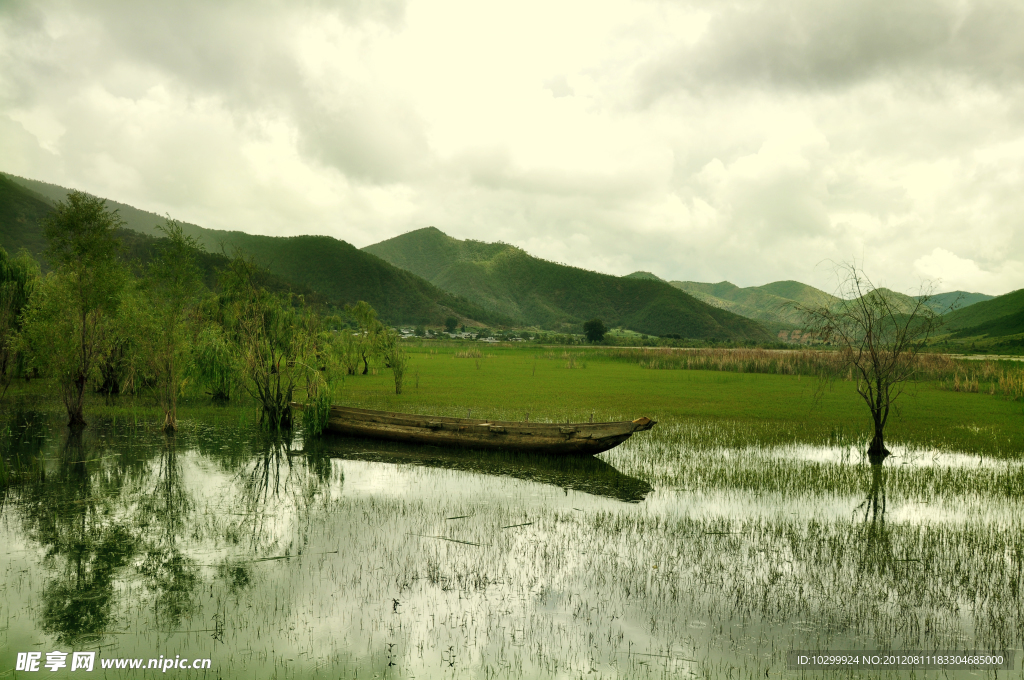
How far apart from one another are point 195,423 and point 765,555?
2213 cm

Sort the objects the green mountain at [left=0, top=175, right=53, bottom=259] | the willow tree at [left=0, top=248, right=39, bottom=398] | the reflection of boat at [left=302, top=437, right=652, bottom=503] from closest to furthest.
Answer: the reflection of boat at [left=302, top=437, right=652, bottom=503] → the willow tree at [left=0, top=248, right=39, bottom=398] → the green mountain at [left=0, top=175, right=53, bottom=259]

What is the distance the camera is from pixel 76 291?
20984 millimetres

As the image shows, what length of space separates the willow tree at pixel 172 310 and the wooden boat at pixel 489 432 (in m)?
6.89

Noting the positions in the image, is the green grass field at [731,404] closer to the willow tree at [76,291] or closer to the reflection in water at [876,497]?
the reflection in water at [876,497]

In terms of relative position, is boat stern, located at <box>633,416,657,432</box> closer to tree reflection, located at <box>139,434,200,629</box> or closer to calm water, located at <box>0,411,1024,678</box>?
calm water, located at <box>0,411,1024,678</box>

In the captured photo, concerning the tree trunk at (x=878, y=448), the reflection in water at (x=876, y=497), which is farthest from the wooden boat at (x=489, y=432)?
the tree trunk at (x=878, y=448)

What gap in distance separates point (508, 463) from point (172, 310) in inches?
623

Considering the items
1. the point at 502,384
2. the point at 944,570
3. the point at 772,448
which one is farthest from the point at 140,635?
the point at 502,384

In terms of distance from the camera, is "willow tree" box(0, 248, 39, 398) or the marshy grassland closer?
the marshy grassland

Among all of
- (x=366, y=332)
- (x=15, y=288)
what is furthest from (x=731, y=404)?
(x=15, y=288)

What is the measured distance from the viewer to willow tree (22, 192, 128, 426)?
2100cm

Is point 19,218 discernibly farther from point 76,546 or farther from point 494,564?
point 494,564

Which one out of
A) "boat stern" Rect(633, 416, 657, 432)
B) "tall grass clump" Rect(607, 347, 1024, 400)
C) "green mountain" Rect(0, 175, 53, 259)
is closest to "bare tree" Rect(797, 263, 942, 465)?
"boat stern" Rect(633, 416, 657, 432)

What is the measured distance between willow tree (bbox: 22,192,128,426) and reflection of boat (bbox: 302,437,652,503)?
374 inches
